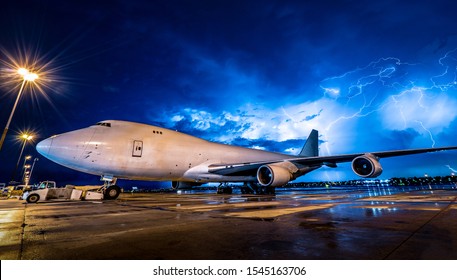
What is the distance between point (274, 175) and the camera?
43.4 feet

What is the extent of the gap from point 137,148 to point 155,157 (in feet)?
3.83

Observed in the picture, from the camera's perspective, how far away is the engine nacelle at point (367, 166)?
1170cm

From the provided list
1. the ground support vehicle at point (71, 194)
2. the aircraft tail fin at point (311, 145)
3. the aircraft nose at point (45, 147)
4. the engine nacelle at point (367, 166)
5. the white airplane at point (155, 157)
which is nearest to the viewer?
the aircraft nose at point (45, 147)

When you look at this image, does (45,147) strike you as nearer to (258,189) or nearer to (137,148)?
(137,148)

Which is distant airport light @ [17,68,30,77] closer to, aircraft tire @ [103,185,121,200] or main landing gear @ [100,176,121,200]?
main landing gear @ [100,176,121,200]

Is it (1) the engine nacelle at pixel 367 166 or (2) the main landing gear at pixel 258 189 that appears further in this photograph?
(2) the main landing gear at pixel 258 189

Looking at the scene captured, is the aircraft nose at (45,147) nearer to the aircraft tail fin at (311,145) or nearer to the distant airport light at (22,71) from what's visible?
the distant airport light at (22,71)

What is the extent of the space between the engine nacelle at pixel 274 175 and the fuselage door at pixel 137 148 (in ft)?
24.7

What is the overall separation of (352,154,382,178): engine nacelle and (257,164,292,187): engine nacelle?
3844 millimetres

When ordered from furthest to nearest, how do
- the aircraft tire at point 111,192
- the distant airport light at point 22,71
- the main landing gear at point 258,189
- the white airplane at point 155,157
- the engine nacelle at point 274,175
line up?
the main landing gear at point 258,189
the engine nacelle at point 274,175
the aircraft tire at point 111,192
the distant airport light at point 22,71
the white airplane at point 155,157

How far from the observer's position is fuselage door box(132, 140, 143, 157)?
12297mm

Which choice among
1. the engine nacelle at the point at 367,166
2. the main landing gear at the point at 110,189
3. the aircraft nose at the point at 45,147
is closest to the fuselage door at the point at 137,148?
the main landing gear at the point at 110,189
